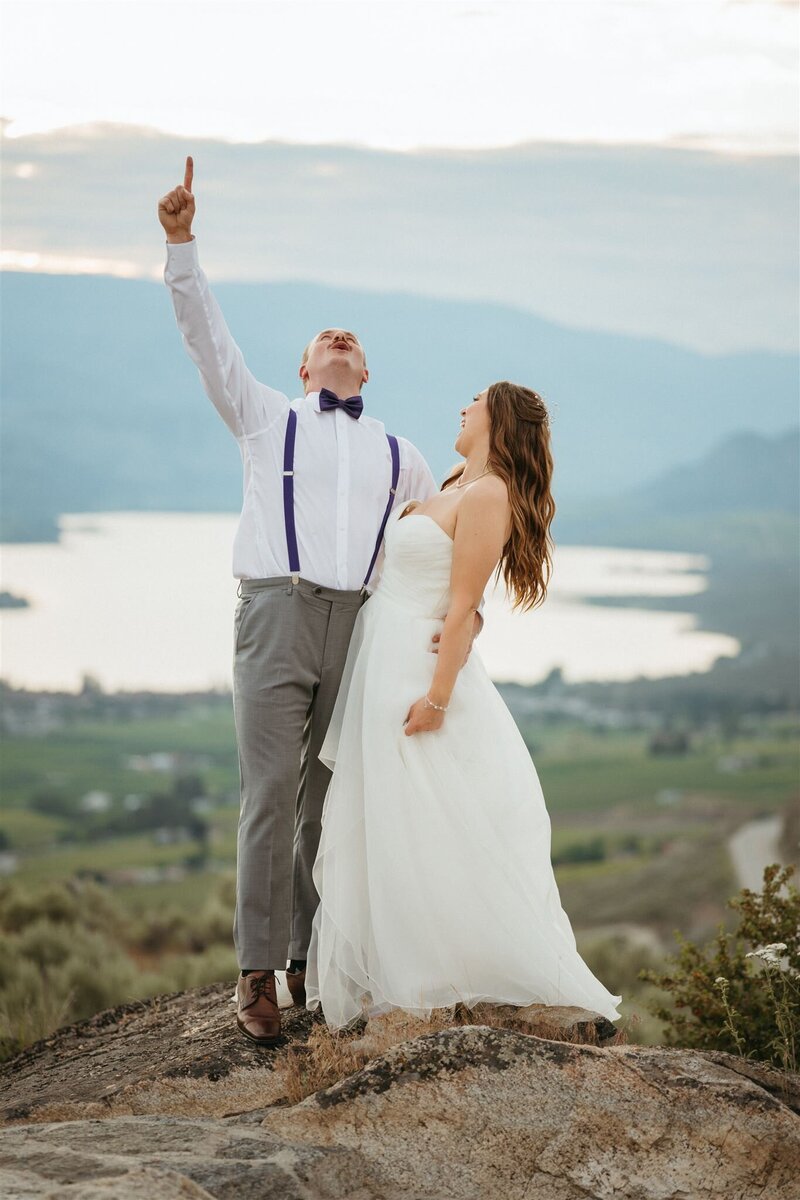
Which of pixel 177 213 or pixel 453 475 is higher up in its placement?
pixel 177 213

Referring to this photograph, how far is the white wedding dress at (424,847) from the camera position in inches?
173

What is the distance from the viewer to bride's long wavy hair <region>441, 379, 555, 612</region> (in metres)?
4.50

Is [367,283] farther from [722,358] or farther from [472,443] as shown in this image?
[472,443]

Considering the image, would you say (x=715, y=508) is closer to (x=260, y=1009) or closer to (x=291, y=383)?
(x=291, y=383)

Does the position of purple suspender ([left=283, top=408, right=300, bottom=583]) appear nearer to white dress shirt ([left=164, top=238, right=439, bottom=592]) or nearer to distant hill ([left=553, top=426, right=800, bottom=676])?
white dress shirt ([left=164, top=238, right=439, bottom=592])

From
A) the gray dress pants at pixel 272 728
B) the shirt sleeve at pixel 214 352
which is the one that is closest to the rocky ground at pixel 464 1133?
the gray dress pants at pixel 272 728

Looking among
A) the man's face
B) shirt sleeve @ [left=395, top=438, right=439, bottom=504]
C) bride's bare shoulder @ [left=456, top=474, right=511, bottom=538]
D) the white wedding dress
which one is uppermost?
the man's face

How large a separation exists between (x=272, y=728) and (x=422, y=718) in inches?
20.8

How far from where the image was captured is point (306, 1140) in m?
3.50

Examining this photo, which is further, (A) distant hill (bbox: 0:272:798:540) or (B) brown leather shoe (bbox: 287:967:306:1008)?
(A) distant hill (bbox: 0:272:798:540)

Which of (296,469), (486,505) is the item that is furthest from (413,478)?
(486,505)

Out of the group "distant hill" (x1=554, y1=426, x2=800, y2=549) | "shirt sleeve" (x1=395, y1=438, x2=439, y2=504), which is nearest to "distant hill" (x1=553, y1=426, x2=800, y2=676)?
"distant hill" (x1=554, y1=426, x2=800, y2=549)

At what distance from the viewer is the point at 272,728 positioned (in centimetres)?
450

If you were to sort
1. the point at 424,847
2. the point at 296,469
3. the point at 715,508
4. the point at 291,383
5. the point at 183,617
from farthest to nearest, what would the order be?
the point at 715,508 → the point at 183,617 → the point at 291,383 → the point at 296,469 → the point at 424,847
